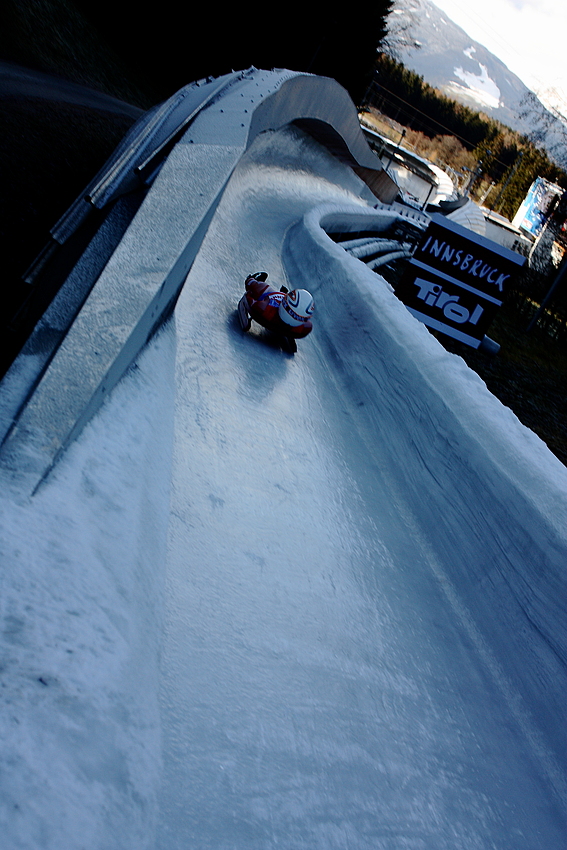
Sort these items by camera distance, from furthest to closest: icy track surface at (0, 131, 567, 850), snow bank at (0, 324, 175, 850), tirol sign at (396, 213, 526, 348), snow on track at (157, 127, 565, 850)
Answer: tirol sign at (396, 213, 526, 348) < snow on track at (157, 127, 565, 850) < icy track surface at (0, 131, 567, 850) < snow bank at (0, 324, 175, 850)

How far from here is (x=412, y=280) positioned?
5746 millimetres

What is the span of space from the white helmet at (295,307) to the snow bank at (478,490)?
1.68ft

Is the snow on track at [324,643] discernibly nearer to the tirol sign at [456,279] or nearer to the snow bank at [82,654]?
the snow bank at [82,654]

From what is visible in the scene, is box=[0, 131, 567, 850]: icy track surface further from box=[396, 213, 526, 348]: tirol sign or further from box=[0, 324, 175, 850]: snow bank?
box=[396, 213, 526, 348]: tirol sign

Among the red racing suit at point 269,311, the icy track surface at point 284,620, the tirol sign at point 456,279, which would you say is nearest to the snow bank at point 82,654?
the icy track surface at point 284,620

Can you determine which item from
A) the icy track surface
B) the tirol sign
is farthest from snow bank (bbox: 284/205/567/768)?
the tirol sign

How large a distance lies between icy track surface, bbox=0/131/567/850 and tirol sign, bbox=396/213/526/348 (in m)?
2.40

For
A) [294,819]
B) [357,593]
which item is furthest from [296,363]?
[294,819]

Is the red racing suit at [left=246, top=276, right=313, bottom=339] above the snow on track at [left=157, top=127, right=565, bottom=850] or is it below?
above

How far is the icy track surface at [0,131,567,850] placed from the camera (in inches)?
49.4

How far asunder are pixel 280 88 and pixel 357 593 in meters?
6.21

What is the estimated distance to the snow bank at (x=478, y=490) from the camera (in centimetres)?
214

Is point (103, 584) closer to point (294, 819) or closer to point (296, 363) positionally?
point (294, 819)

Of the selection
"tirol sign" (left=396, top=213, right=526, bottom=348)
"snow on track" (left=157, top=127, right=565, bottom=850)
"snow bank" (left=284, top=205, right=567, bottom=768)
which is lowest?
"snow on track" (left=157, top=127, right=565, bottom=850)
